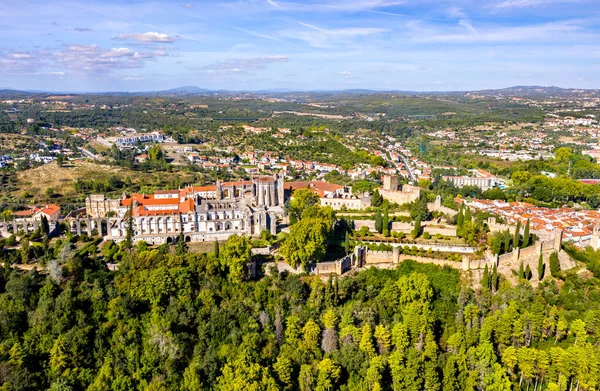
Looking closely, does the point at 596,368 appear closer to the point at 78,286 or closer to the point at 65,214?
the point at 78,286

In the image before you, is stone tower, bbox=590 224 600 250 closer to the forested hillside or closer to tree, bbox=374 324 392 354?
the forested hillside

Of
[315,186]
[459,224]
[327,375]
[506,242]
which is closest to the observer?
[327,375]

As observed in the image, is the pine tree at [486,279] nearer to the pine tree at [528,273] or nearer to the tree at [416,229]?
the pine tree at [528,273]

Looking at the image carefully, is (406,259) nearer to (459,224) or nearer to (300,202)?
(459,224)

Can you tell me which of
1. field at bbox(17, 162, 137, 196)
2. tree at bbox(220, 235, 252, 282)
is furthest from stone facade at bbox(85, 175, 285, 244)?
field at bbox(17, 162, 137, 196)

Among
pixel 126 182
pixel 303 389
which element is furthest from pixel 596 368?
pixel 126 182

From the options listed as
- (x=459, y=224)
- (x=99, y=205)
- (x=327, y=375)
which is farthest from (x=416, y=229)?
(x=99, y=205)

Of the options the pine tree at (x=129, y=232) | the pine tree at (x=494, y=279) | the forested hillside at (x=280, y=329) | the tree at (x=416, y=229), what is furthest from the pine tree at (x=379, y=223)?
the pine tree at (x=129, y=232)
